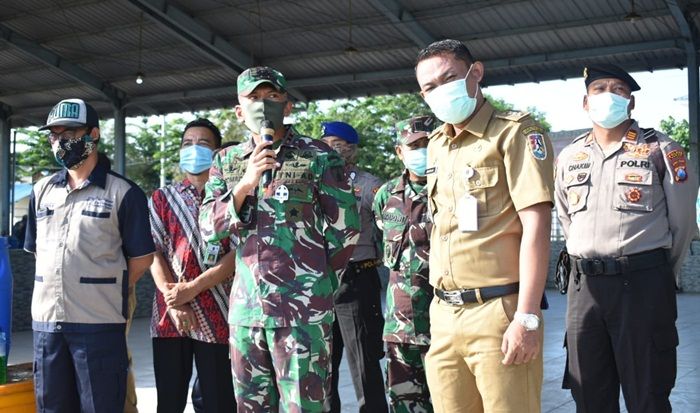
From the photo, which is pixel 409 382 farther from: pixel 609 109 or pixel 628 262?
pixel 609 109

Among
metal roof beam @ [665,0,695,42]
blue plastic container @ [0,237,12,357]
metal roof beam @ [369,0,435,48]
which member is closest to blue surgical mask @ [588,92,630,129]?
blue plastic container @ [0,237,12,357]

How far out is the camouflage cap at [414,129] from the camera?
398cm

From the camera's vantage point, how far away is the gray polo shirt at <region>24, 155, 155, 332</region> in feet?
11.3

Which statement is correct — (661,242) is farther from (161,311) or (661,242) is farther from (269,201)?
(161,311)

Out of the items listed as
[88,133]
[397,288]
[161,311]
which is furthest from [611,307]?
[88,133]

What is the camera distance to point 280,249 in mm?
3008

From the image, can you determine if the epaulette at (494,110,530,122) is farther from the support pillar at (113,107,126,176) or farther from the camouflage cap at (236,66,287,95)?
the support pillar at (113,107,126,176)

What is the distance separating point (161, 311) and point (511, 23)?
919 centimetres

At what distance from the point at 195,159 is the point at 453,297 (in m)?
1.84

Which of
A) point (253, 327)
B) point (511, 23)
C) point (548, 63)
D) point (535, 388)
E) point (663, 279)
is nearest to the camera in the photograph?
point (535, 388)

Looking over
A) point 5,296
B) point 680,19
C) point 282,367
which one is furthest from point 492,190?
point 680,19

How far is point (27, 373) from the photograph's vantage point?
402 cm

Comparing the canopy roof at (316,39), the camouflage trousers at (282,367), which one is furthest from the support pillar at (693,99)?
the camouflage trousers at (282,367)

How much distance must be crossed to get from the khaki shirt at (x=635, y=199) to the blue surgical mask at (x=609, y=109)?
94 millimetres
